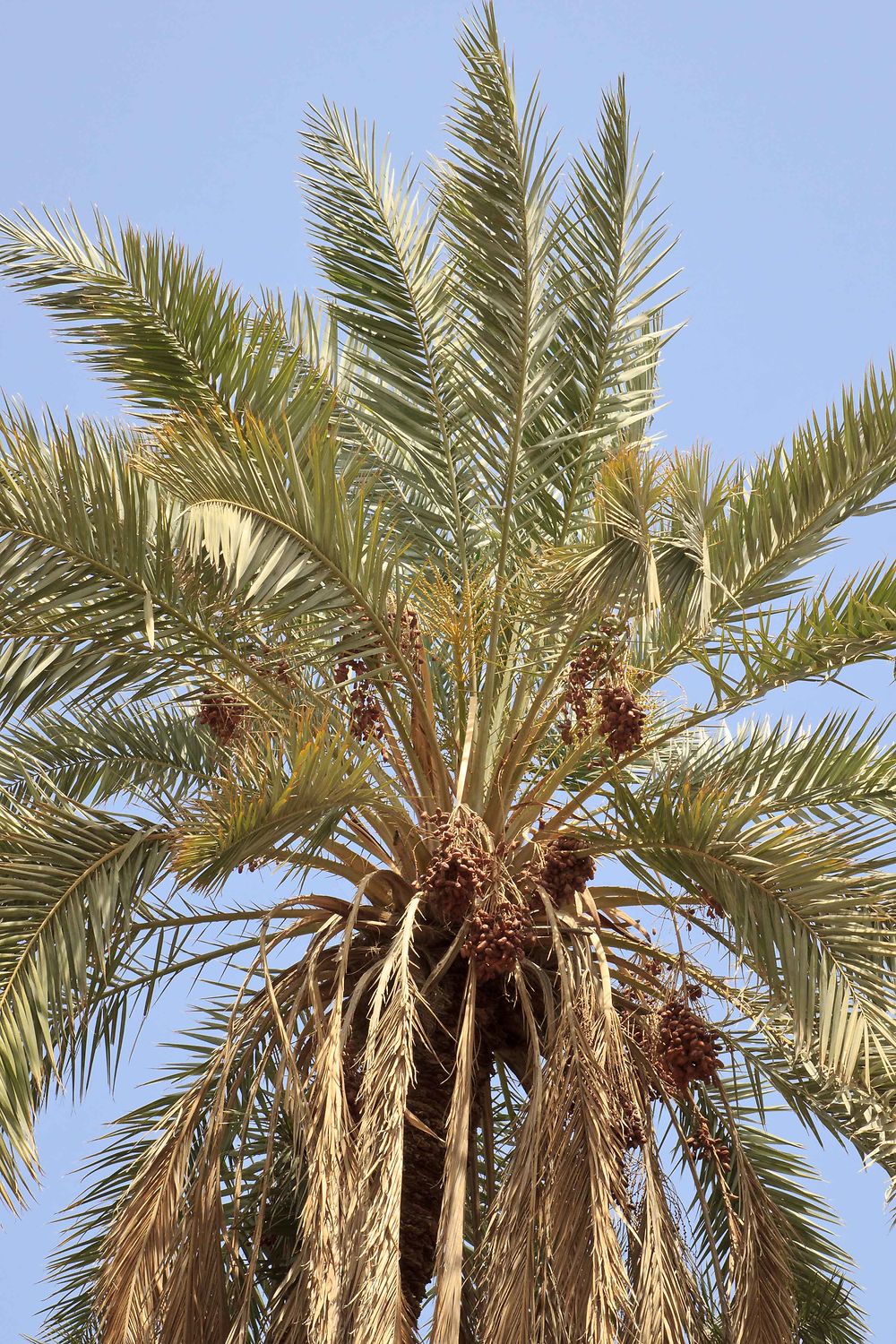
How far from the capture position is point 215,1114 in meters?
6.60

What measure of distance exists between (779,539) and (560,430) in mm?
1491

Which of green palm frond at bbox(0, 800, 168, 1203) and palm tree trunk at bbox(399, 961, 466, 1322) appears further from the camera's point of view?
palm tree trunk at bbox(399, 961, 466, 1322)

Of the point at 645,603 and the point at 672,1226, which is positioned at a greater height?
the point at 645,603

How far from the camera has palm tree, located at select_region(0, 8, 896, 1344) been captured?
6086 mm

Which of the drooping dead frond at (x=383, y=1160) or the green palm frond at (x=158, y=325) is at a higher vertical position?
the green palm frond at (x=158, y=325)

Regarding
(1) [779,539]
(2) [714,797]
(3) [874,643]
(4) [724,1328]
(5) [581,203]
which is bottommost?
(4) [724,1328]

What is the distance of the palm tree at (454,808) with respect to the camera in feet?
20.0

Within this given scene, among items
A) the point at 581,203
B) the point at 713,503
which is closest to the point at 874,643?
the point at 713,503

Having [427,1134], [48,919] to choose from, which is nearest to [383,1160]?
[427,1134]

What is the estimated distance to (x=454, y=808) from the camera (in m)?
6.82

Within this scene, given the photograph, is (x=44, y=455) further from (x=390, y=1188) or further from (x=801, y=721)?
(x=801, y=721)

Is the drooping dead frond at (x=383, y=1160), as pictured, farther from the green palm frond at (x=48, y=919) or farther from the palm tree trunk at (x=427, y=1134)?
the green palm frond at (x=48, y=919)

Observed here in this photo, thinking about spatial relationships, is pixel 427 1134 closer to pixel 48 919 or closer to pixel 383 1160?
pixel 383 1160

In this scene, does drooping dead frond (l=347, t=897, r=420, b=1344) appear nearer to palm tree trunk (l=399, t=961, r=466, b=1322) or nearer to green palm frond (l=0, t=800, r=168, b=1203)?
palm tree trunk (l=399, t=961, r=466, b=1322)
